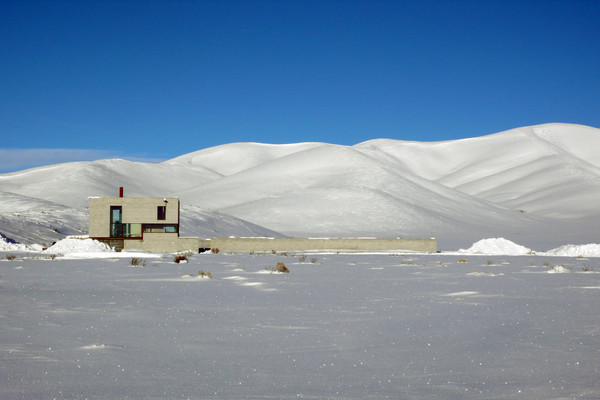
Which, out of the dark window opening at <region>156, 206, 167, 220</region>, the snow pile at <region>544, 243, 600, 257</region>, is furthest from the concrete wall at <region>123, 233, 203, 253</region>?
the snow pile at <region>544, 243, 600, 257</region>

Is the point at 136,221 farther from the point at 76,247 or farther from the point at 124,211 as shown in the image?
the point at 76,247

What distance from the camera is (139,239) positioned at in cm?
5291

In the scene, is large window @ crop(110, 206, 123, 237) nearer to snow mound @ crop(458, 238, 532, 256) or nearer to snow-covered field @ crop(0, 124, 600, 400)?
snow-covered field @ crop(0, 124, 600, 400)

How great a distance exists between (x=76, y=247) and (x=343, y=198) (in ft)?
301

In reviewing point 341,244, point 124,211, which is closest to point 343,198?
point 341,244

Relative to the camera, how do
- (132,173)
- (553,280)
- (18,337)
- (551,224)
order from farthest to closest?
1. (132,173)
2. (551,224)
3. (553,280)
4. (18,337)

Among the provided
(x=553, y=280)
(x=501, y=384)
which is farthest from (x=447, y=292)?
(x=501, y=384)

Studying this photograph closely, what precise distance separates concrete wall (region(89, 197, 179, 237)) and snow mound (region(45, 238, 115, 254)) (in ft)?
31.0

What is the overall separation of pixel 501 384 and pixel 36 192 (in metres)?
160

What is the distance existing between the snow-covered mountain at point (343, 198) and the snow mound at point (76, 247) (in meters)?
25.9

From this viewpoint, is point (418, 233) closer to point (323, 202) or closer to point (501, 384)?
point (323, 202)

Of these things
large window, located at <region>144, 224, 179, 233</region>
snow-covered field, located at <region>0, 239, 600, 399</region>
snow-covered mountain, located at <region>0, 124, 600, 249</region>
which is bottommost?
snow-covered field, located at <region>0, 239, 600, 399</region>

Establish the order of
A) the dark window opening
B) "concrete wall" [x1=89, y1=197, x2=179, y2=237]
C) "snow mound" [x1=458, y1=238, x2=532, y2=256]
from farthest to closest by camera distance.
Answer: the dark window opening → "concrete wall" [x1=89, y1=197, x2=179, y2=237] → "snow mound" [x1=458, y1=238, x2=532, y2=256]

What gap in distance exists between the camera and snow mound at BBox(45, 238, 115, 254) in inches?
1686
